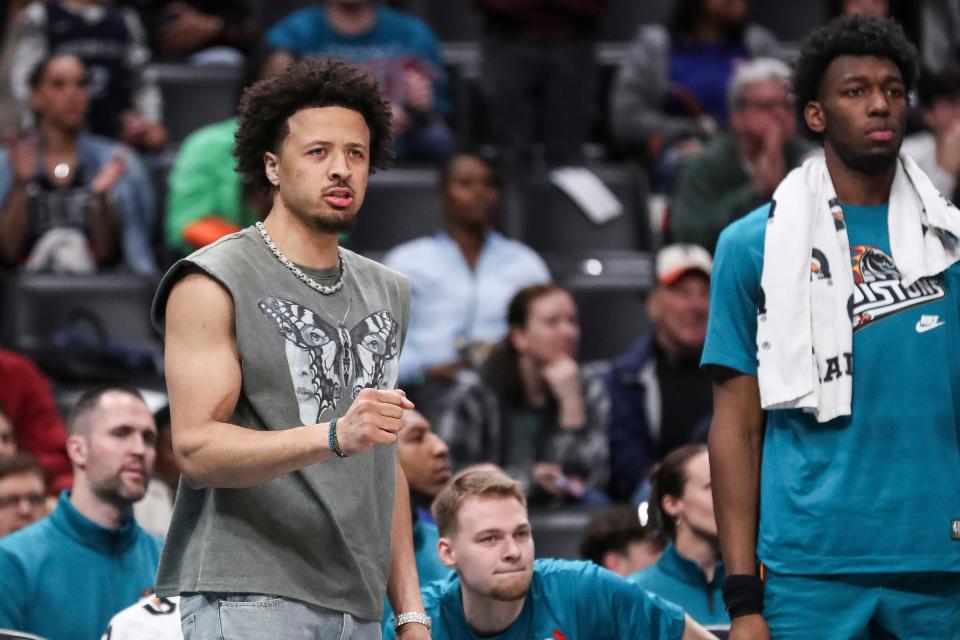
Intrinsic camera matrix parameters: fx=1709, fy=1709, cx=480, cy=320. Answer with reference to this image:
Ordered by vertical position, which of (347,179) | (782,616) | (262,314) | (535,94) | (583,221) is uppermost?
(535,94)

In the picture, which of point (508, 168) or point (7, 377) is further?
point (508, 168)

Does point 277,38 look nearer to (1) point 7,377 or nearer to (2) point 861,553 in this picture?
(1) point 7,377

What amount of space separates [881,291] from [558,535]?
2971 mm

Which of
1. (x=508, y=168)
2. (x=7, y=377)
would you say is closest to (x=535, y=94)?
(x=508, y=168)

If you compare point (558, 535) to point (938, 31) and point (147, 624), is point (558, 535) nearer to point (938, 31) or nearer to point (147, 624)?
point (147, 624)

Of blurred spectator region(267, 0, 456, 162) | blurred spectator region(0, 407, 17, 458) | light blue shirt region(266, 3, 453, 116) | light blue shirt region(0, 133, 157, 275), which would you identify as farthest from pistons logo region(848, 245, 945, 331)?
light blue shirt region(266, 3, 453, 116)

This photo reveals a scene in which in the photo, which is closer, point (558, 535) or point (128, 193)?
point (558, 535)

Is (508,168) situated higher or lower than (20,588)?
higher

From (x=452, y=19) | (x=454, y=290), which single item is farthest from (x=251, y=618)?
(x=452, y=19)

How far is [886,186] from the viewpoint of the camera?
137 inches

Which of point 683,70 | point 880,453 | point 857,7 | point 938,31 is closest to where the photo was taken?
point 880,453

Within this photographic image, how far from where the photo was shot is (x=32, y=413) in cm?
649

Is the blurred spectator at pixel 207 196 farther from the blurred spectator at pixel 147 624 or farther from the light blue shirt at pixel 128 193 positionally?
the blurred spectator at pixel 147 624

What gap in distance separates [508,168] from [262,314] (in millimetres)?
5682
